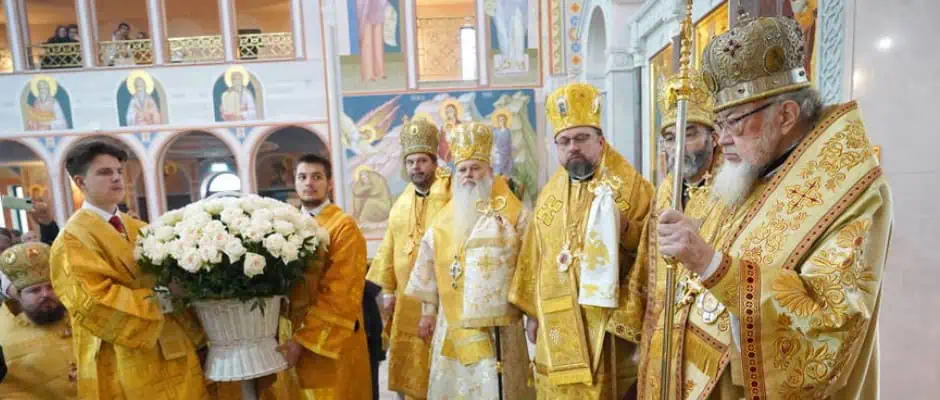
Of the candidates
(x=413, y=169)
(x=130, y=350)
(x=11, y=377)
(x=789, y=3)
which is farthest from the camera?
(x=413, y=169)

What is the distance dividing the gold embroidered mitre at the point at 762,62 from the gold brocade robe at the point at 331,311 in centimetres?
170

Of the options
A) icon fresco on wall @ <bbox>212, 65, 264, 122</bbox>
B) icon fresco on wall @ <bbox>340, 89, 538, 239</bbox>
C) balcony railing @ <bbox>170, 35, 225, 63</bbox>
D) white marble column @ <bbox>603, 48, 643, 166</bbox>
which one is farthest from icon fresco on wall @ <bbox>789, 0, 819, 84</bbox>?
balcony railing @ <bbox>170, 35, 225, 63</bbox>

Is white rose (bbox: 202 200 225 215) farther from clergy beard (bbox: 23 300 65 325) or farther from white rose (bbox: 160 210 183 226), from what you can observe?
clergy beard (bbox: 23 300 65 325)

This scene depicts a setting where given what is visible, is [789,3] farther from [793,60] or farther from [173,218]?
[173,218]

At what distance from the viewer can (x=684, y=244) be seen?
111cm

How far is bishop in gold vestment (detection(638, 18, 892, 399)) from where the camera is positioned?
1.06m

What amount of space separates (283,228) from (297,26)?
9392mm

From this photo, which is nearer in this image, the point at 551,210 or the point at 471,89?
the point at 551,210

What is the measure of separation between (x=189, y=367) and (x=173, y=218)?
0.61 m

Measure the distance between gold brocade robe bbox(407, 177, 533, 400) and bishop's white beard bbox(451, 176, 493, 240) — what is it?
38mm

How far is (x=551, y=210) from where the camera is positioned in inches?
86.7

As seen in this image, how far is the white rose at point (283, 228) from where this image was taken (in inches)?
74.4

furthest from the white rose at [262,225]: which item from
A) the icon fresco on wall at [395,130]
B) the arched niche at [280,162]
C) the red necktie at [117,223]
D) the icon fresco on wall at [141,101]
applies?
the arched niche at [280,162]

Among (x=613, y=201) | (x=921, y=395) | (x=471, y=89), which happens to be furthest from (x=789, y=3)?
(x=471, y=89)
